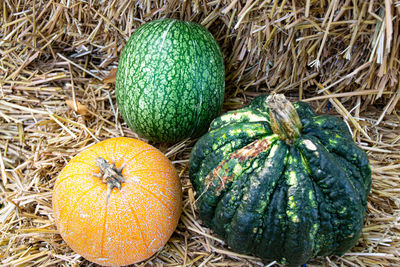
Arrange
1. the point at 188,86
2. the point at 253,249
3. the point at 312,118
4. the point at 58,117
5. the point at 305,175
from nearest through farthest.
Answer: the point at 305,175, the point at 253,249, the point at 312,118, the point at 188,86, the point at 58,117

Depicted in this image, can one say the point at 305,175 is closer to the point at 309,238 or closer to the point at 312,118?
Answer: the point at 309,238

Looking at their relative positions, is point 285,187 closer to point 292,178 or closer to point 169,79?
point 292,178

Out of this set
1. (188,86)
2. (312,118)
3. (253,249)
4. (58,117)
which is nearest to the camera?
(253,249)

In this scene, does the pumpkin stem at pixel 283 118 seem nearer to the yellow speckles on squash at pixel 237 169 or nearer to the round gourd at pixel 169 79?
the yellow speckles on squash at pixel 237 169

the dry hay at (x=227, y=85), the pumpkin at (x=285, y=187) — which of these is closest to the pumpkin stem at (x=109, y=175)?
the pumpkin at (x=285, y=187)

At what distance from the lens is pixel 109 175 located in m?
1.98

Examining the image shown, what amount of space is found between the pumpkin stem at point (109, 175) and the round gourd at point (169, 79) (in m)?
0.66

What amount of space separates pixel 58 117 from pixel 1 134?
1.86 ft

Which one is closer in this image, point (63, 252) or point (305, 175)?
point (305, 175)

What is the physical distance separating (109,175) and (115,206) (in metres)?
0.18

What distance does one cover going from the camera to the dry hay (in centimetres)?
231

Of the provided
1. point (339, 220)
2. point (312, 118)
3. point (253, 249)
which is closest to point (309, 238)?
point (339, 220)

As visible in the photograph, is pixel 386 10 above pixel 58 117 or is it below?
above

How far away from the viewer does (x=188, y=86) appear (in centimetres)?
253
